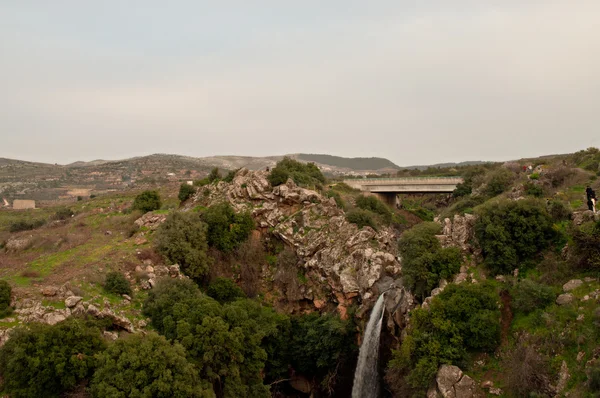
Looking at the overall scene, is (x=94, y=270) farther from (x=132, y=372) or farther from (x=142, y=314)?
(x=132, y=372)

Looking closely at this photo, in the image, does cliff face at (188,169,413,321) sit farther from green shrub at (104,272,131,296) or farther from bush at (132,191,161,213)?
green shrub at (104,272,131,296)

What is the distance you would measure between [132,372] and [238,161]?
13274cm

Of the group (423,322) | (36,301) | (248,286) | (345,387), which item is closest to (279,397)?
(345,387)

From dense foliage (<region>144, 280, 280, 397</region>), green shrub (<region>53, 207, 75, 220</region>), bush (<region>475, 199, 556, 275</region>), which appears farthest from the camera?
green shrub (<region>53, 207, 75, 220</region>)

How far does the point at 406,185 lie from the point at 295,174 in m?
16.0

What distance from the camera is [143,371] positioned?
16.5 meters

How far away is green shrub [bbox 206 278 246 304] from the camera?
28656mm

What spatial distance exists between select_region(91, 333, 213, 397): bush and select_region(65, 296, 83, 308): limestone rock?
5.00 metres

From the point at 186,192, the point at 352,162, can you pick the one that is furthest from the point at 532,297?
the point at 352,162

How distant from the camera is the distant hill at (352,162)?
6117 inches

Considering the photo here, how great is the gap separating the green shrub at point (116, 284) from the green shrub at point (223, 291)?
613cm

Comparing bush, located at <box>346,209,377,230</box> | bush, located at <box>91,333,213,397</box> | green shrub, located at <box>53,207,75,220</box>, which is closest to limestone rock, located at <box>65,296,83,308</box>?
bush, located at <box>91,333,213,397</box>

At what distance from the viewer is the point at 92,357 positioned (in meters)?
17.7

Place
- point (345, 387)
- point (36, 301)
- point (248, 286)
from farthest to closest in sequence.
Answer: point (248, 286), point (345, 387), point (36, 301)
